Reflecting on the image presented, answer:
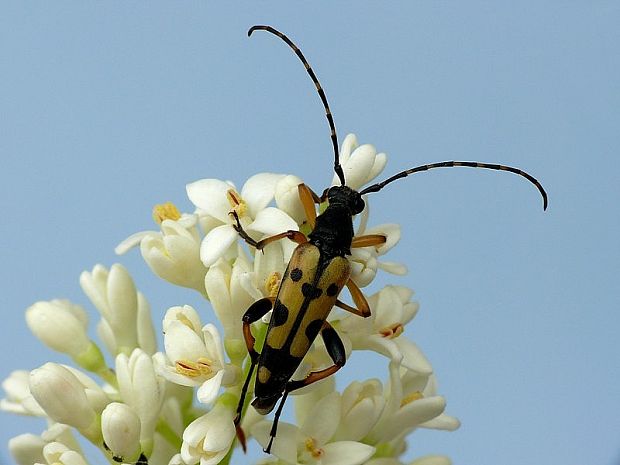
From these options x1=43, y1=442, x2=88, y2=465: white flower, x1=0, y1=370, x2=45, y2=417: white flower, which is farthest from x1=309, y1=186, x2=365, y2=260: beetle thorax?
x1=0, y1=370, x2=45, y2=417: white flower

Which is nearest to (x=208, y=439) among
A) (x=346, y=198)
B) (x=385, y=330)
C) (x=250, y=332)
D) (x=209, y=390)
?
(x=209, y=390)

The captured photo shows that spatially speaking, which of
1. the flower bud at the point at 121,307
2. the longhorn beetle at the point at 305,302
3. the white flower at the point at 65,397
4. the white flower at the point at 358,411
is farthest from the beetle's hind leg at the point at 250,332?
the flower bud at the point at 121,307

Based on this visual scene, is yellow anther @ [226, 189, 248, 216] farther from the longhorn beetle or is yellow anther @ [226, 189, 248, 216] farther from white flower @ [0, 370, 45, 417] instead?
white flower @ [0, 370, 45, 417]

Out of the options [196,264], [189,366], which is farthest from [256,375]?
[196,264]

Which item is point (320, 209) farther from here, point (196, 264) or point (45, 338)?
point (45, 338)

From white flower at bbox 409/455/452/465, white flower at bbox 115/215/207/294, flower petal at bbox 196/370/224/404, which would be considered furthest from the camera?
white flower at bbox 409/455/452/465

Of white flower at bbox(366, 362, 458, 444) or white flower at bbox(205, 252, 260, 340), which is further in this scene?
white flower at bbox(366, 362, 458, 444)
